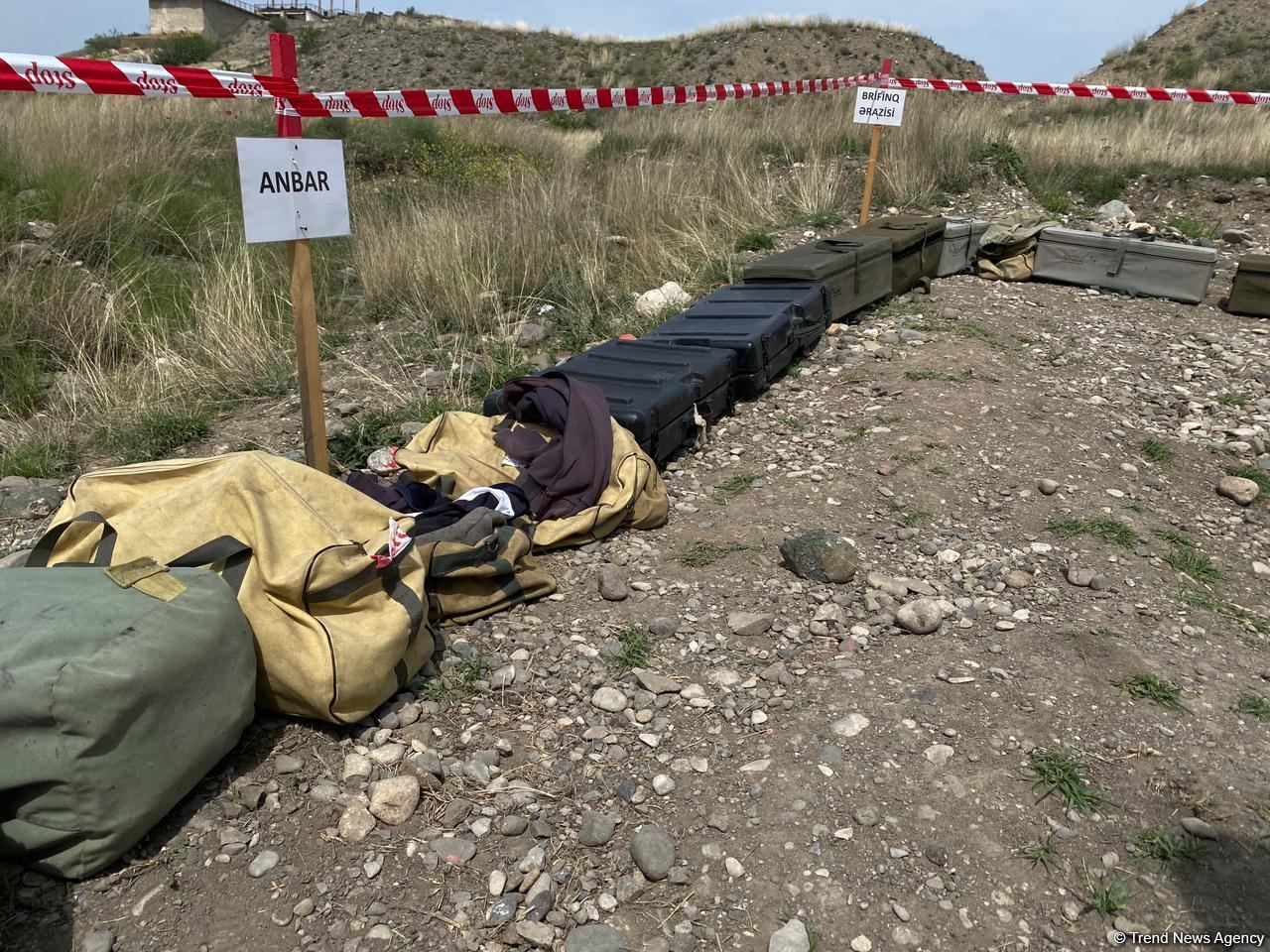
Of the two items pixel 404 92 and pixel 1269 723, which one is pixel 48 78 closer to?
pixel 404 92

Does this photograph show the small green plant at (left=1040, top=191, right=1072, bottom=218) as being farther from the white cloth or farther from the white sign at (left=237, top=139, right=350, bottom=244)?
the white sign at (left=237, top=139, right=350, bottom=244)

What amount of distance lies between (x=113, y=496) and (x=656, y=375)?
2.35m

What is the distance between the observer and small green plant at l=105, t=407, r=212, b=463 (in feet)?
13.9

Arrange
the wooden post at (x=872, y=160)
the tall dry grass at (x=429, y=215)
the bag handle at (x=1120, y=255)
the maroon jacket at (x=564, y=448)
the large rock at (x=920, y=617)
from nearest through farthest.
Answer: the large rock at (x=920, y=617), the maroon jacket at (x=564, y=448), the tall dry grass at (x=429, y=215), the bag handle at (x=1120, y=255), the wooden post at (x=872, y=160)

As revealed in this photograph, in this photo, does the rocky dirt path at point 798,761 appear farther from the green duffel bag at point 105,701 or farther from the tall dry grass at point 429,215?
the tall dry grass at point 429,215

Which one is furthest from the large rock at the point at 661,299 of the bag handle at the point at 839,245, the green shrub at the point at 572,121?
the green shrub at the point at 572,121

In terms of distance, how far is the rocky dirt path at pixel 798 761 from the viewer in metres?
1.91

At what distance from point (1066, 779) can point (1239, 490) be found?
2.59 metres

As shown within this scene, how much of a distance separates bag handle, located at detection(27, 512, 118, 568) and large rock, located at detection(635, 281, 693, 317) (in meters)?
4.30

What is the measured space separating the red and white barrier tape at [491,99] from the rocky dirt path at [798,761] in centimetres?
215

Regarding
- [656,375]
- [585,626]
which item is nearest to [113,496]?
[585,626]

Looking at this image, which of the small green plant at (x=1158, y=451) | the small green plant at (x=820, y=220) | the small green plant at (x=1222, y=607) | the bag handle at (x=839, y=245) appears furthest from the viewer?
the small green plant at (x=820, y=220)

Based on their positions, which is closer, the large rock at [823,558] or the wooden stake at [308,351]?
the wooden stake at [308,351]

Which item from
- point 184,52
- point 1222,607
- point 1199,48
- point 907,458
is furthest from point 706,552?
point 184,52
